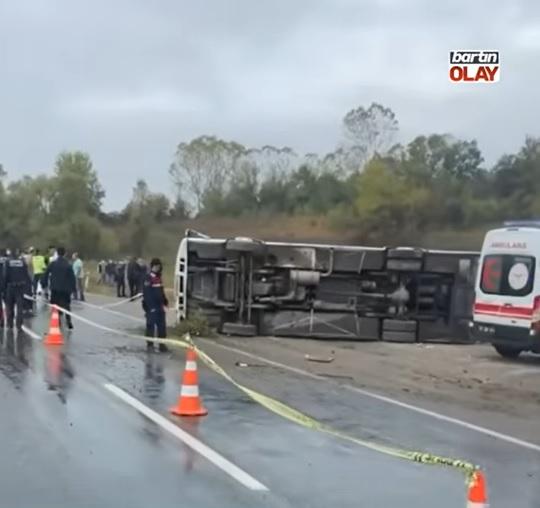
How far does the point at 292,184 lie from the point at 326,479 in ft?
143

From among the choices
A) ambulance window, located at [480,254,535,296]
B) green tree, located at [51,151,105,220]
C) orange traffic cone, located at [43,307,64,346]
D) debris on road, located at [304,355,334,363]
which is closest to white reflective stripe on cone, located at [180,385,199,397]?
orange traffic cone, located at [43,307,64,346]

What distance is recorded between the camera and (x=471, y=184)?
107ft

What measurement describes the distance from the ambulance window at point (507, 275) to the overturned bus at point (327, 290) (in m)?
2.20

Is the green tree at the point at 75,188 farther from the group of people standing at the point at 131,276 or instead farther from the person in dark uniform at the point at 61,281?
the person in dark uniform at the point at 61,281

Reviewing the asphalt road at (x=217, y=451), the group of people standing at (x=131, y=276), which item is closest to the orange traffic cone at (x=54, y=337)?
the asphalt road at (x=217, y=451)

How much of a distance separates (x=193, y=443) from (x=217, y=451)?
40 cm

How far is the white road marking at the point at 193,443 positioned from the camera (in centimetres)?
761

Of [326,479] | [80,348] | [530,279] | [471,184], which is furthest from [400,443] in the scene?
[471,184]

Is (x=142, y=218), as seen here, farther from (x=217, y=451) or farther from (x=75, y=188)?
(x=217, y=451)

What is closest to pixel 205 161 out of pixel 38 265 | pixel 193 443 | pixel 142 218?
pixel 142 218

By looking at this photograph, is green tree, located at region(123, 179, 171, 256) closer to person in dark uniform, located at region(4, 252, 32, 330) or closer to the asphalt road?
person in dark uniform, located at region(4, 252, 32, 330)

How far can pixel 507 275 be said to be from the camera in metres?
19.5

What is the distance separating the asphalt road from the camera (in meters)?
7.20

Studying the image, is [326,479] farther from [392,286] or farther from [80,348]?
[392,286]
